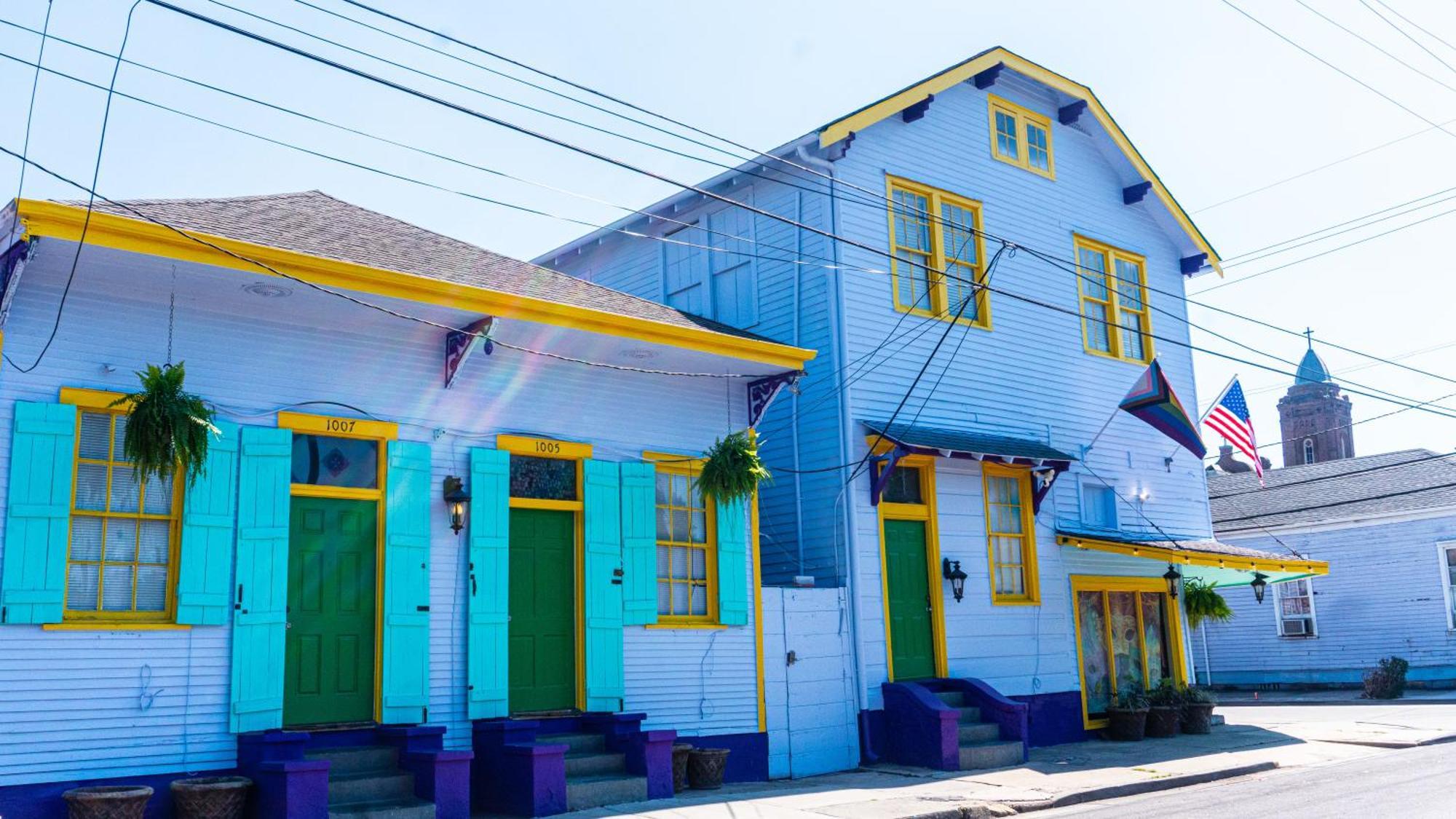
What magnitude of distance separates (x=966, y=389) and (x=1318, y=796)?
23.6 feet

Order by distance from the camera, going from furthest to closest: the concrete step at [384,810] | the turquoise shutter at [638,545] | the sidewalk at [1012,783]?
the turquoise shutter at [638,545] < the sidewalk at [1012,783] < the concrete step at [384,810]

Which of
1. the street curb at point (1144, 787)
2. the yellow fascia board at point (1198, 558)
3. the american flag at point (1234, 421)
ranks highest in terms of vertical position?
the american flag at point (1234, 421)

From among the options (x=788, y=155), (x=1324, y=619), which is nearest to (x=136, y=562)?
(x=788, y=155)

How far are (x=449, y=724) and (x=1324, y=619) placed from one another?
24221mm

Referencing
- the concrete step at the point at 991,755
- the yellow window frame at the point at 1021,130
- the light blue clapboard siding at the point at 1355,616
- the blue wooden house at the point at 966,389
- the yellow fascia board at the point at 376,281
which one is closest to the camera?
the yellow fascia board at the point at 376,281

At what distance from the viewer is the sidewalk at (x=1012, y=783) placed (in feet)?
37.2

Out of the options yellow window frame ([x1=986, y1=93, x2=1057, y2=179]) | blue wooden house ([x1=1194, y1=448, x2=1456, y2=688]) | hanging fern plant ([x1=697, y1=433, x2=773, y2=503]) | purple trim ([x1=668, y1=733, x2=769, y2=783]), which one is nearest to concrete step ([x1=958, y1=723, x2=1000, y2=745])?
purple trim ([x1=668, y1=733, x2=769, y2=783])

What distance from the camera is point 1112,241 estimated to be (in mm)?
20469

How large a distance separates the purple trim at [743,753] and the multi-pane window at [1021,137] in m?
9.46

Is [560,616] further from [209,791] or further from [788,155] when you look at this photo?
[788,155]

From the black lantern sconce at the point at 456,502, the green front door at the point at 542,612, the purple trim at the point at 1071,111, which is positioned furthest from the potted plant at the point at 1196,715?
the black lantern sconce at the point at 456,502

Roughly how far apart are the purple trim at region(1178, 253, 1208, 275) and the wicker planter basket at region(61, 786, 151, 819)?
714 inches

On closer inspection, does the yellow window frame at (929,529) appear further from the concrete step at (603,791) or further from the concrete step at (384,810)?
the concrete step at (384,810)

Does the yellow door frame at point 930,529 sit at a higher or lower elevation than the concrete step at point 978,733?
higher
